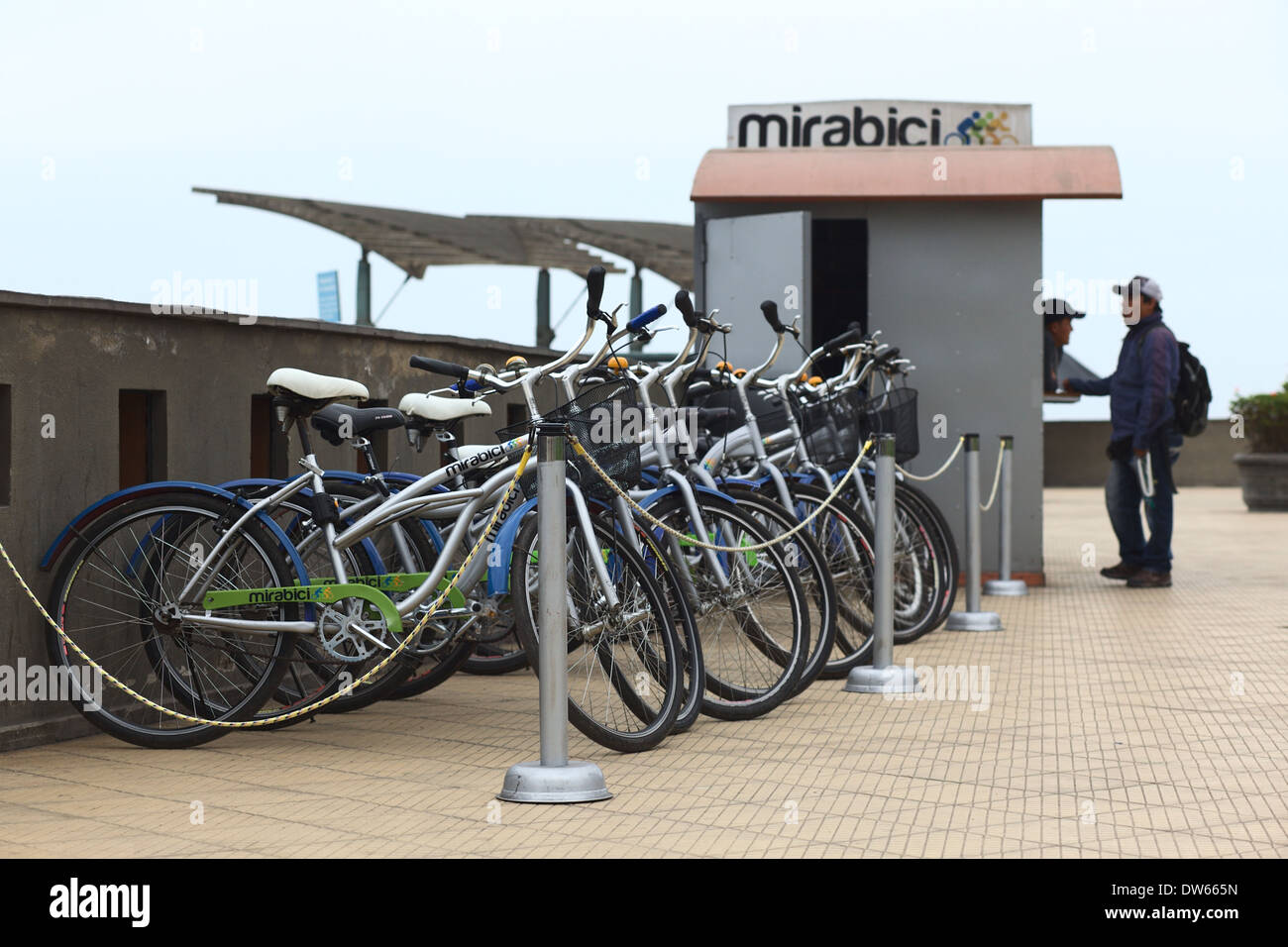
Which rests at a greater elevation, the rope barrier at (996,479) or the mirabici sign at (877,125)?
the mirabici sign at (877,125)

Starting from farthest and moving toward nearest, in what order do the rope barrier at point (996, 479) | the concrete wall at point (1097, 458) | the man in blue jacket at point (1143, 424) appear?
the concrete wall at point (1097, 458), the man in blue jacket at point (1143, 424), the rope barrier at point (996, 479)

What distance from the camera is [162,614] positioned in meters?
5.25

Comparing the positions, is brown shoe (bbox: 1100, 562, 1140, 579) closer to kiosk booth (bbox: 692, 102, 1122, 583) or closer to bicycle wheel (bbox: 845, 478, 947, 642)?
kiosk booth (bbox: 692, 102, 1122, 583)

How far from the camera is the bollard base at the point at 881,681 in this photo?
21.2 ft

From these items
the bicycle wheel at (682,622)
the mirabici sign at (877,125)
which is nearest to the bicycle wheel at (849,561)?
the bicycle wheel at (682,622)

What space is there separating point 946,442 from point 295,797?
24.8ft

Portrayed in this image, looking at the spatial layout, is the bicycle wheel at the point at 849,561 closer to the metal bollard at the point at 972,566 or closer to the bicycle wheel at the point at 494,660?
the bicycle wheel at the point at 494,660

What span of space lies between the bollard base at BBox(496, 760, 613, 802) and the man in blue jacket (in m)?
7.46

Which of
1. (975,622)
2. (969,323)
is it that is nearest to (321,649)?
(975,622)

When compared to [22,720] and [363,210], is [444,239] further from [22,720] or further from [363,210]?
[22,720]

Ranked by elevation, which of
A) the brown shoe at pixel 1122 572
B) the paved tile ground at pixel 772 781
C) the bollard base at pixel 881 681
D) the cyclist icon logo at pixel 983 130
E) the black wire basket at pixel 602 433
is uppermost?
the cyclist icon logo at pixel 983 130

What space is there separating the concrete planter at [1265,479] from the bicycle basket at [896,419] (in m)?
13.9
